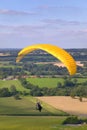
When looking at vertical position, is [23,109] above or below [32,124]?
below

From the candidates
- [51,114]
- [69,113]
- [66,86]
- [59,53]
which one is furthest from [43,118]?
[66,86]

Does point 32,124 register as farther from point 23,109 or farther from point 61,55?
point 61,55

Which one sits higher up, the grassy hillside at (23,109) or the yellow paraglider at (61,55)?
the yellow paraglider at (61,55)

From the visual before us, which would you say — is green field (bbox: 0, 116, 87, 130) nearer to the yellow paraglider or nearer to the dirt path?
the dirt path

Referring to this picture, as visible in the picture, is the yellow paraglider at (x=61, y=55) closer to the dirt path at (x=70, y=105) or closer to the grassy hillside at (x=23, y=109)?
the grassy hillside at (x=23, y=109)

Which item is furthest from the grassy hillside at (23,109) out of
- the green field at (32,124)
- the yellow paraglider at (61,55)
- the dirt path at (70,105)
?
the yellow paraglider at (61,55)

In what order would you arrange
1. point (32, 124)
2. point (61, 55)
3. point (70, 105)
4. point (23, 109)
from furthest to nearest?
point (70, 105) → point (23, 109) → point (32, 124) → point (61, 55)

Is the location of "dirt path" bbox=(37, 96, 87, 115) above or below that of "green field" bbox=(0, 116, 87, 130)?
below

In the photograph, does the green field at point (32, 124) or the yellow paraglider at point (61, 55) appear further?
the green field at point (32, 124)

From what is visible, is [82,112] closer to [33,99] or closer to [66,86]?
[33,99]

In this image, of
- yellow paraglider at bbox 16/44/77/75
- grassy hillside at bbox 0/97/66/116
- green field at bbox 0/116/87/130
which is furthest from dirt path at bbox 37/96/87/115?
yellow paraglider at bbox 16/44/77/75

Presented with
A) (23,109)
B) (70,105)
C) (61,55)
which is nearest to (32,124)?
(23,109)
